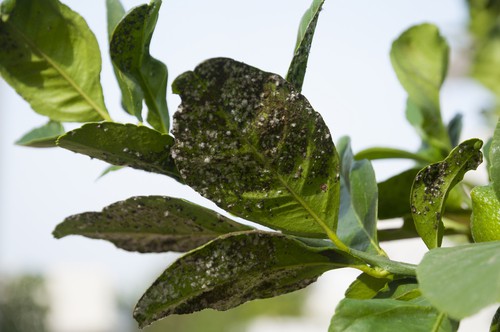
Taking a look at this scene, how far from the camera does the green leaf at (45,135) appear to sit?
57cm

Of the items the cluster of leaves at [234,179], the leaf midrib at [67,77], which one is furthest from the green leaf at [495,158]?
the leaf midrib at [67,77]

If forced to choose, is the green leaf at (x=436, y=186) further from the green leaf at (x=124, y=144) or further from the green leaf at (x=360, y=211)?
the green leaf at (x=124, y=144)

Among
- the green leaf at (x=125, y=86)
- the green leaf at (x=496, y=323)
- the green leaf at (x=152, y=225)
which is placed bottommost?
the green leaf at (x=496, y=323)

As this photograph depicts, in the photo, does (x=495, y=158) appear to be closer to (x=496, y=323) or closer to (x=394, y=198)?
(x=496, y=323)

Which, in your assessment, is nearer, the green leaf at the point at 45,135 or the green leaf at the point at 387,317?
the green leaf at the point at 387,317

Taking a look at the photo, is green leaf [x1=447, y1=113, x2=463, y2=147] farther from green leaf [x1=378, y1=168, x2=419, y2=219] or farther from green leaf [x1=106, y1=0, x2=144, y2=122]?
green leaf [x1=106, y1=0, x2=144, y2=122]

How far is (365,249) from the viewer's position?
0.53 meters

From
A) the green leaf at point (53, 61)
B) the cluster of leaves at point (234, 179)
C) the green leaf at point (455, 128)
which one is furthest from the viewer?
the green leaf at point (455, 128)

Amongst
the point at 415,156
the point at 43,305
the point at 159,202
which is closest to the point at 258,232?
the point at 159,202

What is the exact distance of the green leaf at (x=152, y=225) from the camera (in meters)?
0.49

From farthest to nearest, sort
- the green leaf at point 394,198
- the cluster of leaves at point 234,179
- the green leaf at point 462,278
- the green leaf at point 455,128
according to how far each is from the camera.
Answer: the green leaf at point 455,128 → the green leaf at point 394,198 → the cluster of leaves at point 234,179 → the green leaf at point 462,278

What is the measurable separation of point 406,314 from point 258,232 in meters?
0.11

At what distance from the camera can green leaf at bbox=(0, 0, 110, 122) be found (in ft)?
1.72

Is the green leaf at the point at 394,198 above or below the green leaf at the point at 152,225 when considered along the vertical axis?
below
